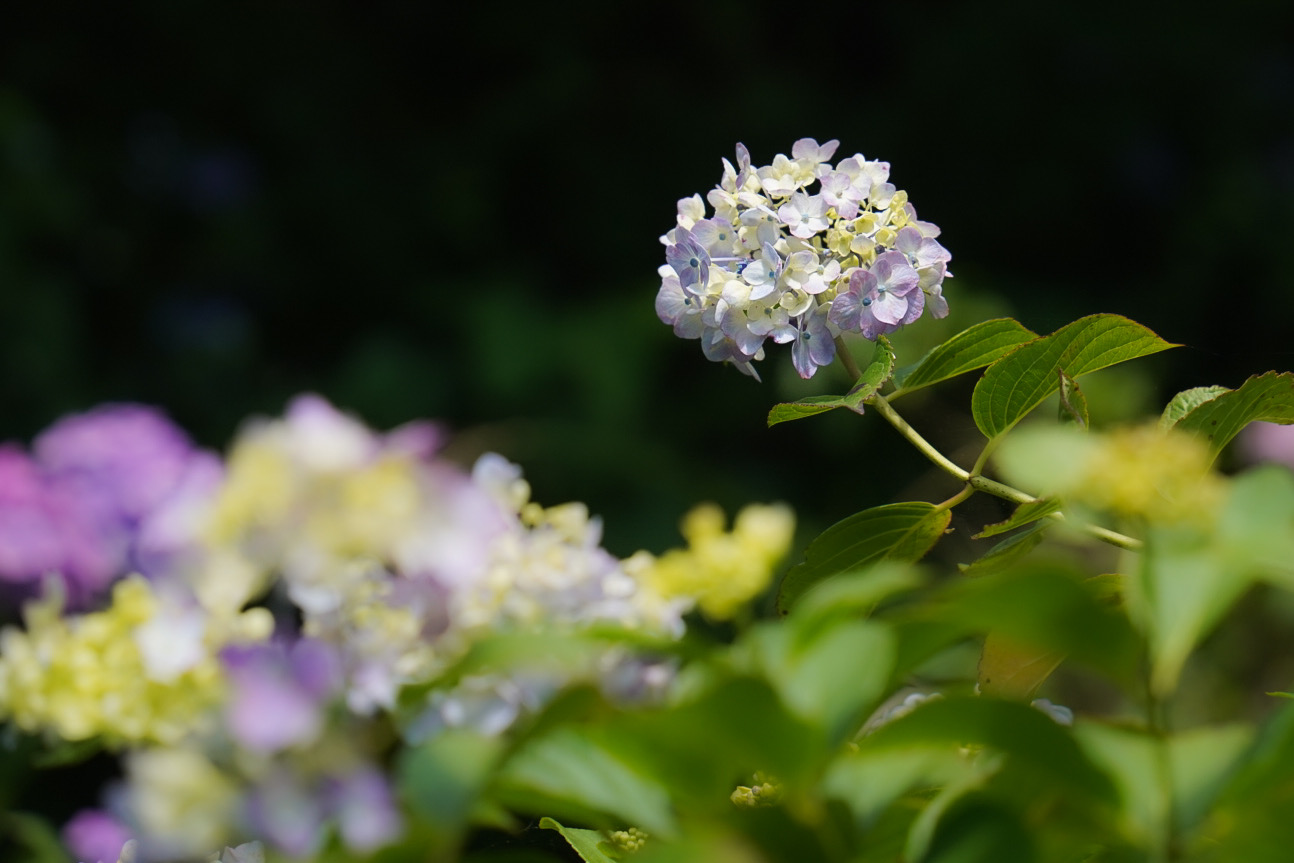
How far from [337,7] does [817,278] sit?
307 centimetres

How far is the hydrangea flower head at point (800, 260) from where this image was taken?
453mm

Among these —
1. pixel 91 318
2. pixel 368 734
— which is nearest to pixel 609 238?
pixel 91 318

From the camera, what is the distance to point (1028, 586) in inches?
8.0

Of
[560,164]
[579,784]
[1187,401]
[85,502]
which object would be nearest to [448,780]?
[579,784]

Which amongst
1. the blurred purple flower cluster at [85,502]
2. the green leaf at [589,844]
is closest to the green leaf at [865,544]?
the green leaf at [589,844]

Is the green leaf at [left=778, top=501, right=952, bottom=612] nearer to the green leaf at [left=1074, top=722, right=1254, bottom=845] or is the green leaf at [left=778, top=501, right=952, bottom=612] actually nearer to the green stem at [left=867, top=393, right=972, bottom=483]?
the green stem at [left=867, top=393, right=972, bottom=483]

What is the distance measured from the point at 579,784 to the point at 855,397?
21cm

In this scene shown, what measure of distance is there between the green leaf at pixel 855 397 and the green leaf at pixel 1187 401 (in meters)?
0.09

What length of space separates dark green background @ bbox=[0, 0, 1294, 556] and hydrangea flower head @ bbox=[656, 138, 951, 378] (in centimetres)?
218

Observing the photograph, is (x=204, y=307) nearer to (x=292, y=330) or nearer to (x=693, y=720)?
(x=292, y=330)

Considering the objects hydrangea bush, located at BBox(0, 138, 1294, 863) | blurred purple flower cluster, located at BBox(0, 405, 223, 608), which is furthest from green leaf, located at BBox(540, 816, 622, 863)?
blurred purple flower cluster, located at BBox(0, 405, 223, 608)

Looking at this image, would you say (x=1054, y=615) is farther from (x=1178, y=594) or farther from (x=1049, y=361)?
(x=1049, y=361)

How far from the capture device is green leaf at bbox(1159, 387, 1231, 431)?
421 millimetres

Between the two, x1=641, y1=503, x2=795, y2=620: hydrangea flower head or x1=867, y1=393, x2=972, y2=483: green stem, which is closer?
x1=641, y1=503, x2=795, y2=620: hydrangea flower head
